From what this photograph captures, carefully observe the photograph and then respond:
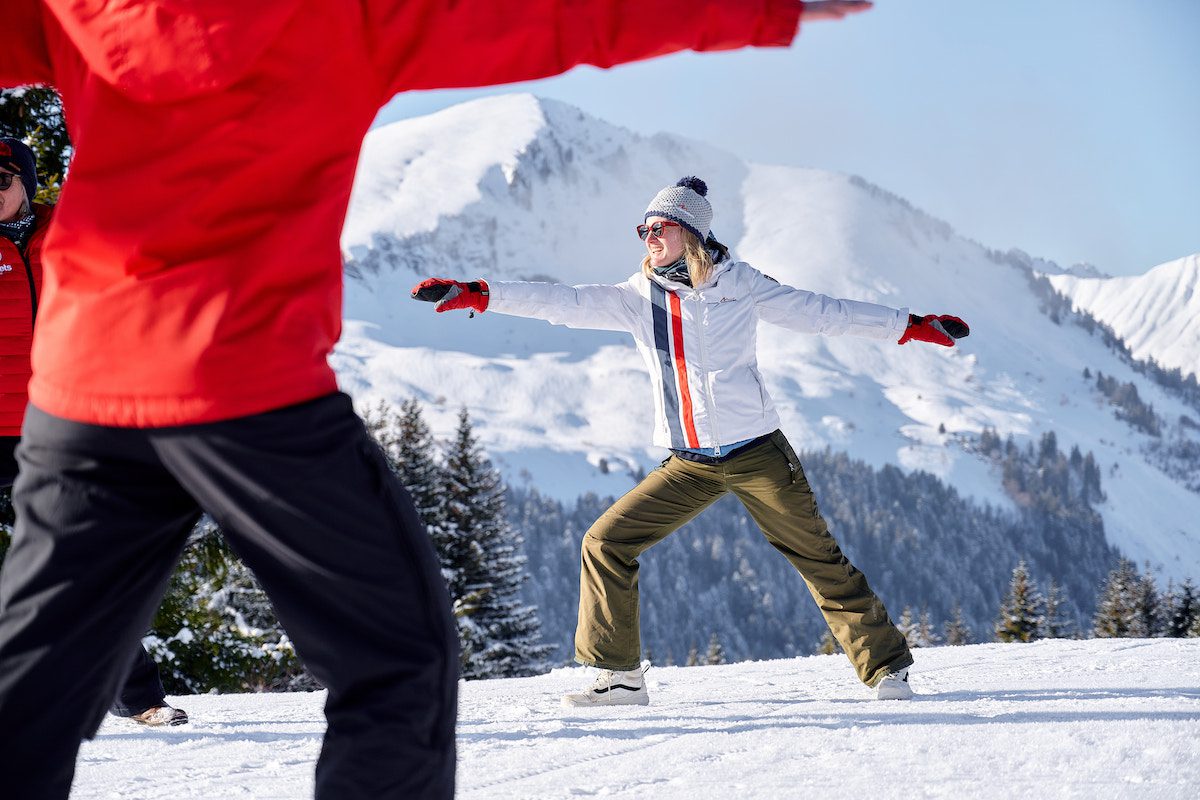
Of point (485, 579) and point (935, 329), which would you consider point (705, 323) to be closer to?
point (935, 329)

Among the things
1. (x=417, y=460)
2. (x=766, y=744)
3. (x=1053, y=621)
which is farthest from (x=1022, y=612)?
(x=766, y=744)

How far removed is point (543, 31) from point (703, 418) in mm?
2949

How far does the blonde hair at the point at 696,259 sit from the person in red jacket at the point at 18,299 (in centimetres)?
230

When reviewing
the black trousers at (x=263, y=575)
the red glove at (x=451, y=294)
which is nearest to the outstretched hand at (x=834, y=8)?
the black trousers at (x=263, y=575)

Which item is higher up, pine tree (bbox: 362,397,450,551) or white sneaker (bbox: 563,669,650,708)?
pine tree (bbox: 362,397,450,551)

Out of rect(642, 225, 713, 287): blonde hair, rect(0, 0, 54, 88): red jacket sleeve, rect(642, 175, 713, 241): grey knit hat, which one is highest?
rect(642, 175, 713, 241): grey knit hat

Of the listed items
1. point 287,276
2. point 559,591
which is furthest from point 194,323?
point 559,591

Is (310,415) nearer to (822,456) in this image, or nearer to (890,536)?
(890,536)

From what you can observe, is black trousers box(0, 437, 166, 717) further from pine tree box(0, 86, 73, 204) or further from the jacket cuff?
pine tree box(0, 86, 73, 204)

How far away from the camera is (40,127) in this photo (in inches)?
335

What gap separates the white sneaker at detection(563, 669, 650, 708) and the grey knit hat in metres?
1.87

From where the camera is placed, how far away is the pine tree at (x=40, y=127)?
27.3ft

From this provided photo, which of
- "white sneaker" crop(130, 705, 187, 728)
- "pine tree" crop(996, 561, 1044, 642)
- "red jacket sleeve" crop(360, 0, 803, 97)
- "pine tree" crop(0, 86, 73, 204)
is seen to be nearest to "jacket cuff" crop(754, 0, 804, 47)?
"red jacket sleeve" crop(360, 0, 803, 97)

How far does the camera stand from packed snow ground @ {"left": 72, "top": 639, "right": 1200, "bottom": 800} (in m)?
2.82
